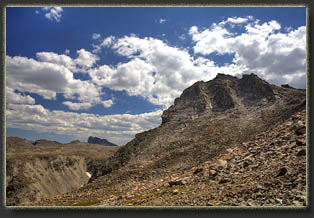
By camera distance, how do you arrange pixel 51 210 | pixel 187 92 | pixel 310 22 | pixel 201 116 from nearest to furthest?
1. pixel 51 210
2. pixel 310 22
3. pixel 201 116
4. pixel 187 92

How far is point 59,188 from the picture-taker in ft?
380

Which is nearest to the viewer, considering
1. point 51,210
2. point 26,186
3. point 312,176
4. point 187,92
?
point 312,176

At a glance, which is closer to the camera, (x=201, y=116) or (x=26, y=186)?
(x=201, y=116)

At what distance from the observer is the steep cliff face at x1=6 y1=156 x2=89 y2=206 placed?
8485cm

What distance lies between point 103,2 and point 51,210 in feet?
42.5

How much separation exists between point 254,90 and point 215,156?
40732 mm

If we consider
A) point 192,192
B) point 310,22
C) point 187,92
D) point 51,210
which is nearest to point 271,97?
point 187,92

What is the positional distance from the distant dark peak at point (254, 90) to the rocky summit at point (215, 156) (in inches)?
10.6

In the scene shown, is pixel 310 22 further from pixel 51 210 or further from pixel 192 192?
pixel 51 210

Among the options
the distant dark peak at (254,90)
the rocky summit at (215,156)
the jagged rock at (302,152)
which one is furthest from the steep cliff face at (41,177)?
the jagged rock at (302,152)

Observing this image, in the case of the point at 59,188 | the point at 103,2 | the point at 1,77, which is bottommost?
the point at 59,188

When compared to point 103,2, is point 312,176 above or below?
below

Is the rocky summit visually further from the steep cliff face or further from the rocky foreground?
the steep cliff face

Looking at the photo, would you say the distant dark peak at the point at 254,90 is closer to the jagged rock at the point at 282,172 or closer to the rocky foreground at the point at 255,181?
the rocky foreground at the point at 255,181
